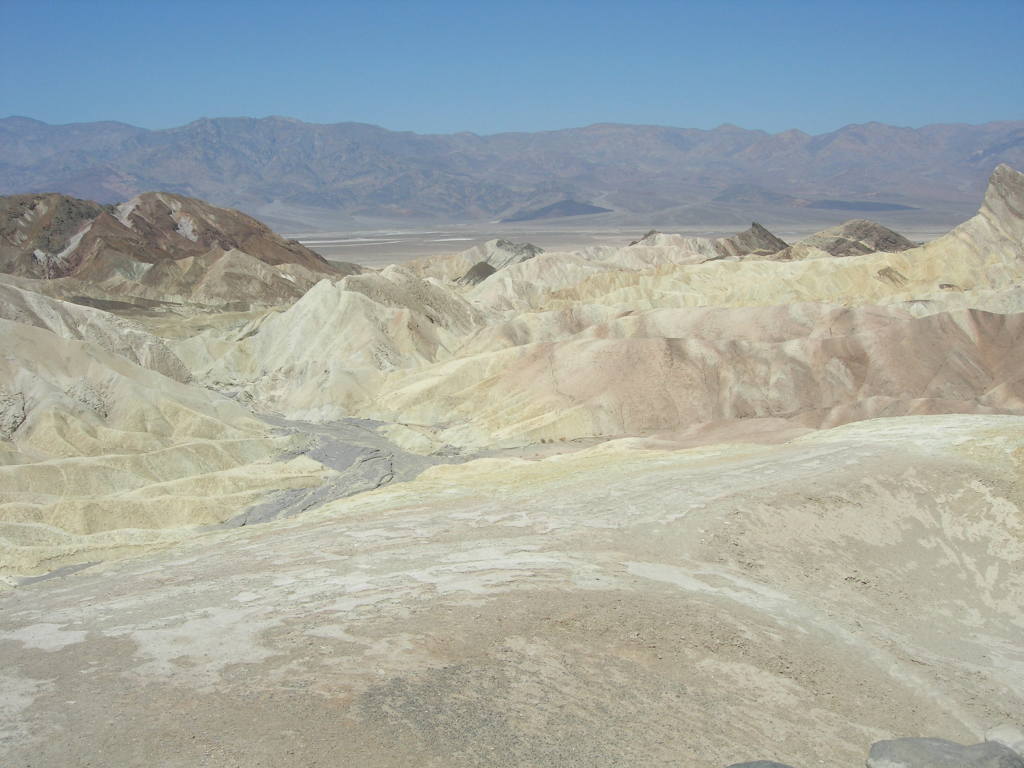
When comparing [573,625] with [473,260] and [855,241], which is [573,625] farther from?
[473,260]

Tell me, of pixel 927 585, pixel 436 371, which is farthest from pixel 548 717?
pixel 436 371

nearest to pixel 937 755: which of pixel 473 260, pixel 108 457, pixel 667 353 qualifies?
pixel 108 457

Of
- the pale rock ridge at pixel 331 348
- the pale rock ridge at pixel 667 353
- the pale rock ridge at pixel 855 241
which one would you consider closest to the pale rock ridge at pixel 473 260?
the pale rock ridge at pixel 855 241

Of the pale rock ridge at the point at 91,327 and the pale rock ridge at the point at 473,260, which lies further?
the pale rock ridge at the point at 473,260

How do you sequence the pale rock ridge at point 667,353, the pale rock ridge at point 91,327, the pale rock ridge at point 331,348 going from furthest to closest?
the pale rock ridge at point 331,348 < the pale rock ridge at point 91,327 < the pale rock ridge at point 667,353

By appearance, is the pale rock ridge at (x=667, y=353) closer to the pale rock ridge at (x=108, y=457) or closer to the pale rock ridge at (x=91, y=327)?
the pale rock ridge at (x=91, y=327)

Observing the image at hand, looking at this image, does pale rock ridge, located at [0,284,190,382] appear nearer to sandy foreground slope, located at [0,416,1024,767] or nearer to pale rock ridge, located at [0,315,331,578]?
pale rock ridge, located at [0,315,331,578]

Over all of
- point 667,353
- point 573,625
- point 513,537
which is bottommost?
point 513,537
